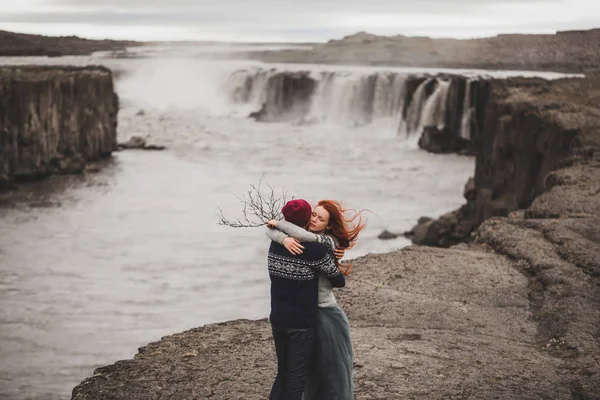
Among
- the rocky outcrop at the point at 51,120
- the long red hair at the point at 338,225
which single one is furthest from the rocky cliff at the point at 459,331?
the rocky outcrop at the point at 51,120

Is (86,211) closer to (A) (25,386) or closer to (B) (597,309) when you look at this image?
(A) (25,386)

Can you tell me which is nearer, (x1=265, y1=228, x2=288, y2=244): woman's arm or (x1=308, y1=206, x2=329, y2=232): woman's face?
(x1=265, y1=228, x2=288, y2=244): woman's arm

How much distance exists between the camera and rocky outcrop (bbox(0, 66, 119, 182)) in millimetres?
24359

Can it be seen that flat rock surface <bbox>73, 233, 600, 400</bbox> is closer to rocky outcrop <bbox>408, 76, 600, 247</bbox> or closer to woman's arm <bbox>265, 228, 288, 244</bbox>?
woman's arm <bbox>265, 228, 288, 244</bbox>

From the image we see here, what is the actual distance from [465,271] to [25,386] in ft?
17.9

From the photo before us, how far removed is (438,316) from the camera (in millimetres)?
7336

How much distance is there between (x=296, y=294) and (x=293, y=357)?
37 cm

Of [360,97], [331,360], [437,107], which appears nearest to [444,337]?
[331,360]

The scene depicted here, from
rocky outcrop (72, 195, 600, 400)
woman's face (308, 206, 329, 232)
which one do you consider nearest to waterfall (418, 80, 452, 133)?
rocky outcrop (72, 195, 600, 400)

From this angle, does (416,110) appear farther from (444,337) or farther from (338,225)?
(338,225)

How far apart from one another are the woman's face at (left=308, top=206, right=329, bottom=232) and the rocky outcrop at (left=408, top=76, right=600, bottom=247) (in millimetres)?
7989

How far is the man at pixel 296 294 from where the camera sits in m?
4.74

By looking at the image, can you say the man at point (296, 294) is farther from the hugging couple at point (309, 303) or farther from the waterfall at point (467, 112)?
the waterfall at point (467, 112)

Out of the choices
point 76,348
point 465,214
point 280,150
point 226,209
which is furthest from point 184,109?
point 76,348
